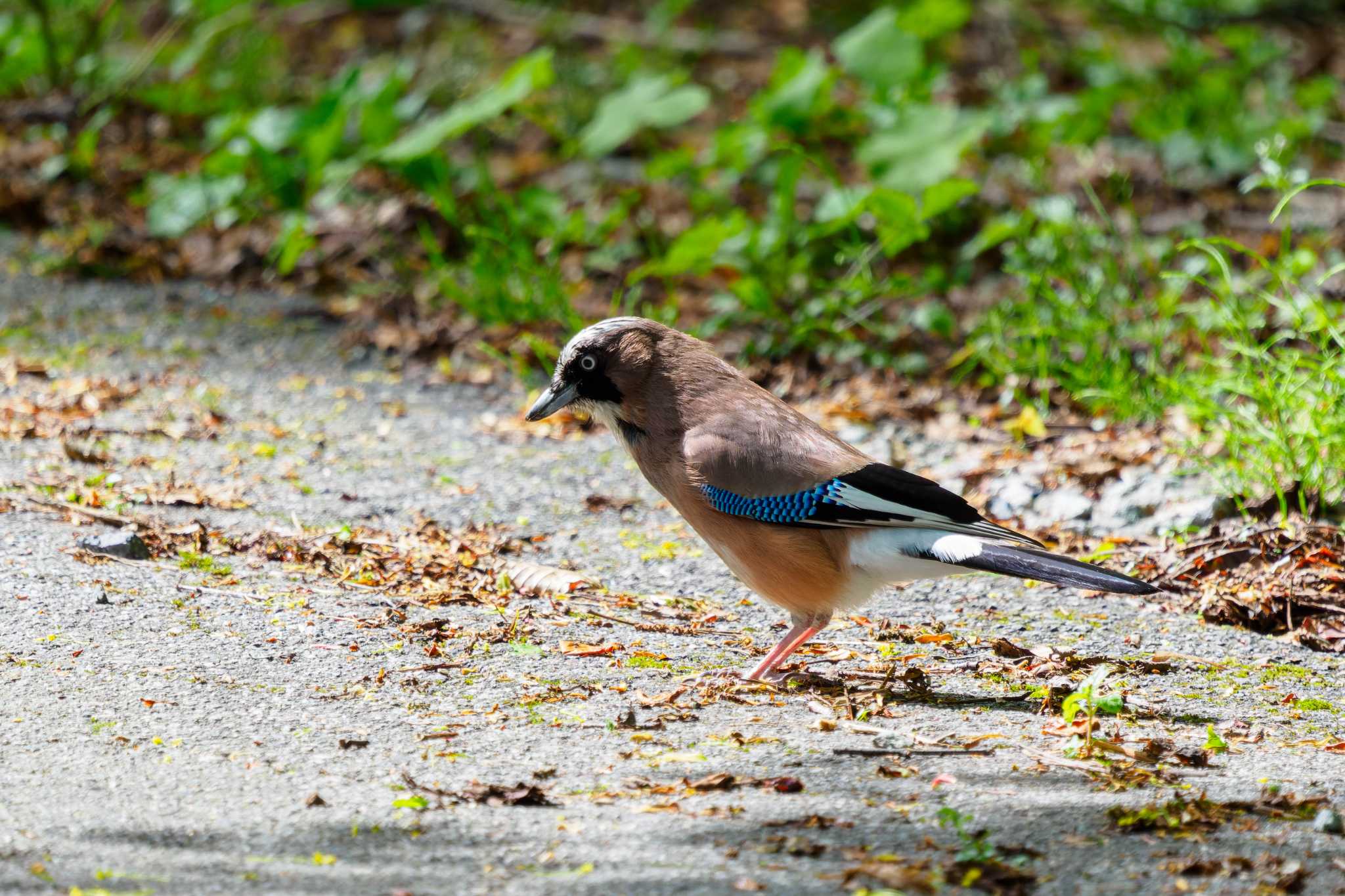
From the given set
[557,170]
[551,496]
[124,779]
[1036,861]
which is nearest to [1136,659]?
[1036,861]

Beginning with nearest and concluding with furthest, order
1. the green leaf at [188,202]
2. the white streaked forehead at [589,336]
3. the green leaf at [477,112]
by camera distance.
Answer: the white streaked forehead at [589,336] < the green leaf at [477,112] < the green leaf at [188,202]

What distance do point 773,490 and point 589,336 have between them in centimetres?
82

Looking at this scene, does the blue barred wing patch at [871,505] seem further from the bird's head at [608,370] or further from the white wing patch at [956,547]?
the bird's head at [608,370]

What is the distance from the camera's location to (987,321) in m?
7.09

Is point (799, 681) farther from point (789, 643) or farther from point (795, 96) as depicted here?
point (795, 96)

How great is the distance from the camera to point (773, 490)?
4270mm

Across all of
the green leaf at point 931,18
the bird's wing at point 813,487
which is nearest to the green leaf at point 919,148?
the green leaf at point 931,18

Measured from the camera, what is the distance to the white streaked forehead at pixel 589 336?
469 centimetres

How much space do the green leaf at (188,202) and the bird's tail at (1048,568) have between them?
558 cm

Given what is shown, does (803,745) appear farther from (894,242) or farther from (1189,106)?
(1189,106)

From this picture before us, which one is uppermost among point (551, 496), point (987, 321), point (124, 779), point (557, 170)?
point (557, 170)

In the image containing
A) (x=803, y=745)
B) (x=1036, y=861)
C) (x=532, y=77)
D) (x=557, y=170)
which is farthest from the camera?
(x=557, y=170)

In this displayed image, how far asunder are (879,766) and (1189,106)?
7811 mm

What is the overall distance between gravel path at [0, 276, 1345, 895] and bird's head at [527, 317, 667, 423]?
1.99ft
